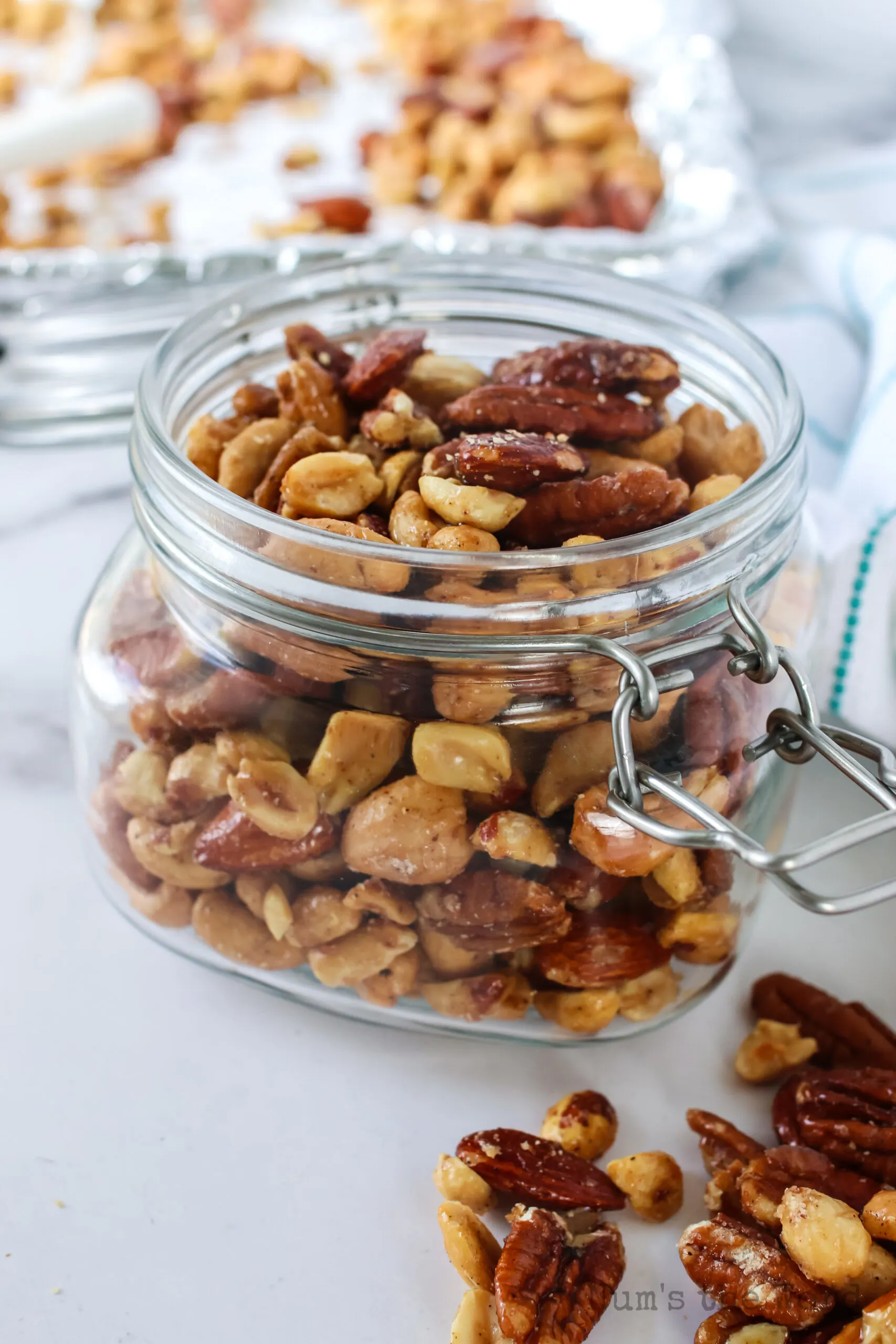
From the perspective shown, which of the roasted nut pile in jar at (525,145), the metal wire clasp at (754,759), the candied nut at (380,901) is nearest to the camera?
the metal wire clasp at (754,759)

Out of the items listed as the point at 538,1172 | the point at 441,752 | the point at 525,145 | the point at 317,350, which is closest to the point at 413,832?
the point at 441,752

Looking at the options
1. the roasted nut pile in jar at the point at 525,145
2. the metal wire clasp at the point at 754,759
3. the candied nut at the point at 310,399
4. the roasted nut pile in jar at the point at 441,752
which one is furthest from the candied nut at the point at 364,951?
the roasted nut pile in jar at the point at 525,145

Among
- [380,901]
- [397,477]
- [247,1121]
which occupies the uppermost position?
[397,477]

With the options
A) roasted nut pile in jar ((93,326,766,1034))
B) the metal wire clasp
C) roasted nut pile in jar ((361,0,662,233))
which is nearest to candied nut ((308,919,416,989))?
roasted nut pile in jar ((93,326,766,1034))

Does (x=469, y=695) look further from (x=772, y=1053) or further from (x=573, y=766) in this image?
(x=772, y=1053)

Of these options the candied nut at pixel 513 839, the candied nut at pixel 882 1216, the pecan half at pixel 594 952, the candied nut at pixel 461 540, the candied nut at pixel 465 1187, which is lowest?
the candied nut at pixel 465 1187

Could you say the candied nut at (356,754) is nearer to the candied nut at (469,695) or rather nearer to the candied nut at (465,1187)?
the candied nut at (469,695)

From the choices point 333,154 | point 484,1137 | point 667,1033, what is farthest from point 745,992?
point 333,154

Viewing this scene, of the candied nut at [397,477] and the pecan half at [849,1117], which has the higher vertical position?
the candied nut at [397,477]
